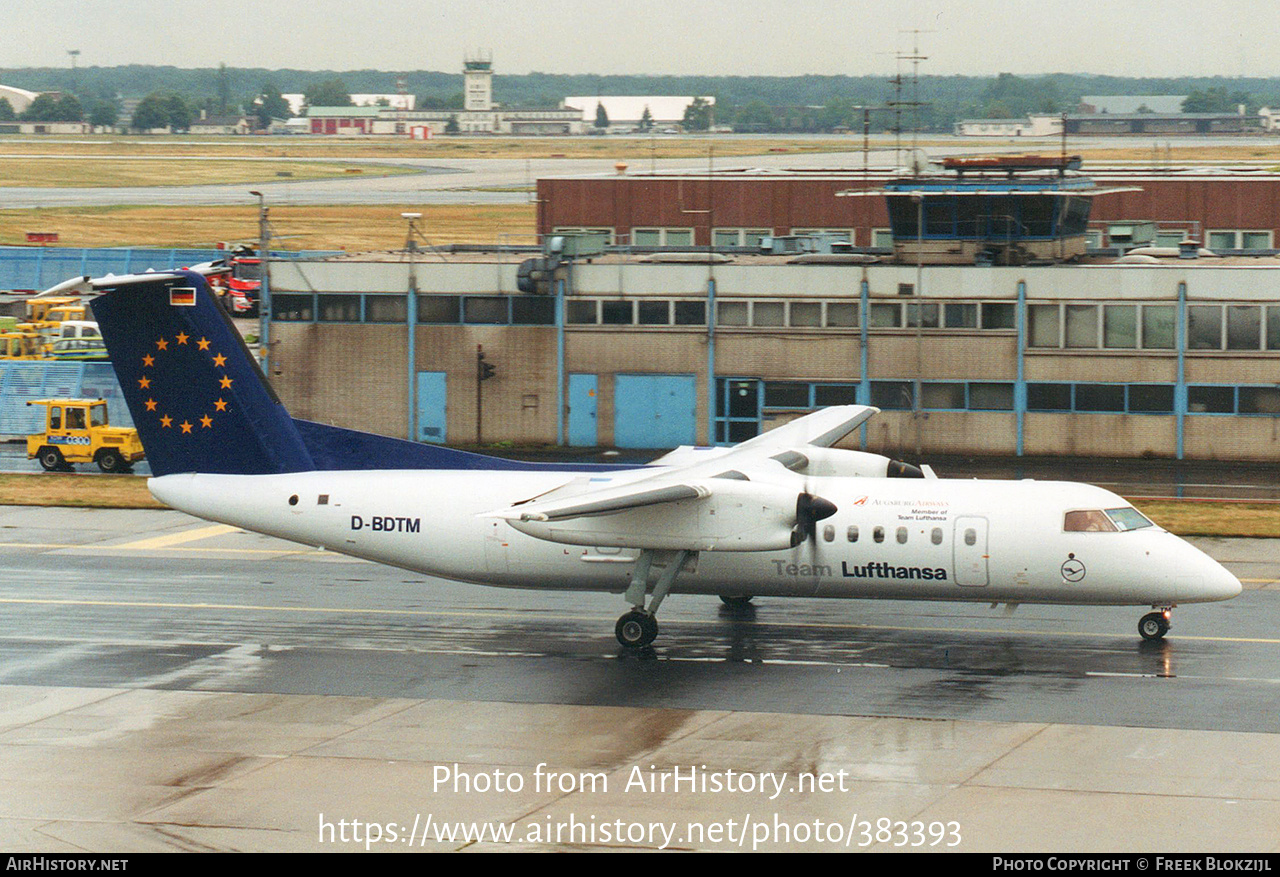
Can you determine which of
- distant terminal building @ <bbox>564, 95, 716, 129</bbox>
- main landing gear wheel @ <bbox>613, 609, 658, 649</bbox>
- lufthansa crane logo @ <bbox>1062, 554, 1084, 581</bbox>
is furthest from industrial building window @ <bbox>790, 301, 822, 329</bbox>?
distant terminal building @ <bbox>564, 95, 716, 129</bbox>

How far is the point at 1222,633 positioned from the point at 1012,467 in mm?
20837

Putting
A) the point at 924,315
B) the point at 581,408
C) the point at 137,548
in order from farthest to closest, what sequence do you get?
1. the point at 581,408
2. the point at 924,315
3. the point at 137,548

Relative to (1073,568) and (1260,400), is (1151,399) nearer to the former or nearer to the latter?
(1260,400)

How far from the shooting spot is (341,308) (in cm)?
5103

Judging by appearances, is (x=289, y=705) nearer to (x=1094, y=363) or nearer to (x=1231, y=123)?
(x=1094, y=363)

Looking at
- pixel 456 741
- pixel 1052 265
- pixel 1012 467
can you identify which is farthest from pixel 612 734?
pixel 1052 265

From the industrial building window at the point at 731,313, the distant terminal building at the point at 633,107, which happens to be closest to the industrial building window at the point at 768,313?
the industrial building window at the point at 731,313

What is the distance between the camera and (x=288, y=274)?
51.0 meters

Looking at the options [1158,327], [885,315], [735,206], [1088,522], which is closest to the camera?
[1088,522]

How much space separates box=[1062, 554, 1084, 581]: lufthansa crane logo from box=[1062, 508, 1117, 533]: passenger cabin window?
1.61 ft

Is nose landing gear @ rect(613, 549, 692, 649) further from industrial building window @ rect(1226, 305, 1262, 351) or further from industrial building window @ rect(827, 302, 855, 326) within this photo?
industrial building window @ rect(1226, 305, 1262, 351)

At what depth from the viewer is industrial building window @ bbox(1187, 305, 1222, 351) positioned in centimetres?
4678

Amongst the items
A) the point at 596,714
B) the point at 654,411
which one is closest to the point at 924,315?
the point at 654,411

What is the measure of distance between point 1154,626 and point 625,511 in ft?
30.6
